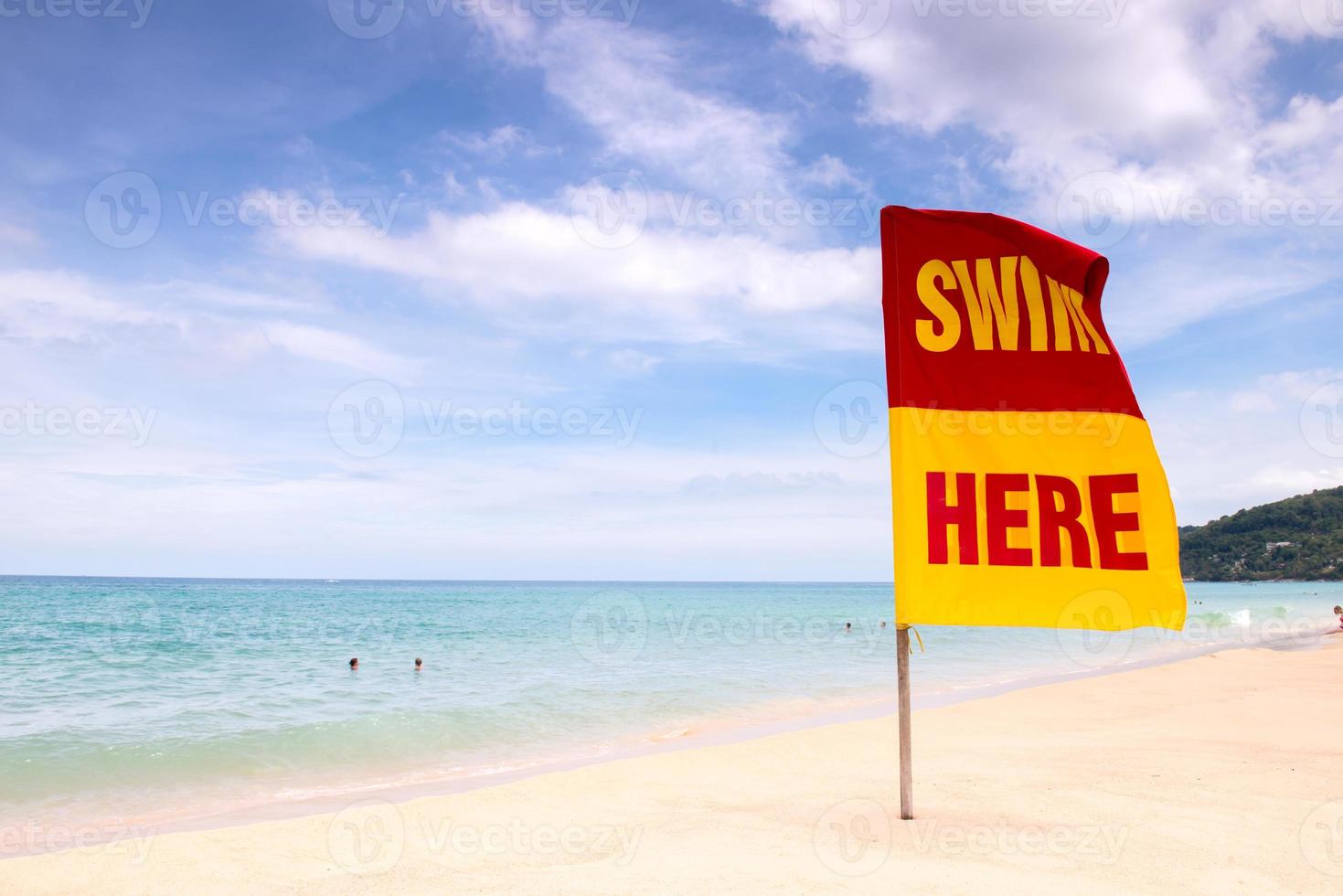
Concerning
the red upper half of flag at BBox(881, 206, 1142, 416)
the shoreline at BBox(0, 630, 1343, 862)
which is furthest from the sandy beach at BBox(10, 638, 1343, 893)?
the red upper half of flag at BBox(881, 206, 1142, 416)

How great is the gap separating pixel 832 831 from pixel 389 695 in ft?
48.0

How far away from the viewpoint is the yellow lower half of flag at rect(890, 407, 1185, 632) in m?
5.69

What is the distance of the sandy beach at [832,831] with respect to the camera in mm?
5574

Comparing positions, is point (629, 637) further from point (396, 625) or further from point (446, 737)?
point (446, 737)

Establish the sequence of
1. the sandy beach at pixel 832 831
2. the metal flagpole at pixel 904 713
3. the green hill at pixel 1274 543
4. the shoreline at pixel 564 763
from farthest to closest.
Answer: the green hill at pixel 1274 543 → the shoreline at pixel 564 763 → the metal flagpole at pixel 904 713 → the sandy beach at pixel 832 831

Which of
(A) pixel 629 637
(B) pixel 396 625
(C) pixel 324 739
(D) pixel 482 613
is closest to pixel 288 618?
(B) pixel 396 625

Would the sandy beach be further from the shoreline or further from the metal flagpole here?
the shoreline

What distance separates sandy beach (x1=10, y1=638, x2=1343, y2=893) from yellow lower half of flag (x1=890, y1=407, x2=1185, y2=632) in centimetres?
184

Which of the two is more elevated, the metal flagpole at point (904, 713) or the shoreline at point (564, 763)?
the metal flagpole at point (904, 713)

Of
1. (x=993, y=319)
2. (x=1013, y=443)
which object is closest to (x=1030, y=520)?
(x=1013, y=443)

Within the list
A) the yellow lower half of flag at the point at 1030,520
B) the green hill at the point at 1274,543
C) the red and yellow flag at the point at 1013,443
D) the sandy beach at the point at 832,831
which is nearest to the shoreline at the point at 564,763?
the sandy beach at the point at 832,831

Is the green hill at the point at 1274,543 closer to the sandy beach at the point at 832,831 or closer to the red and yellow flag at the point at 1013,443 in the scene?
the sandy beach at the point at 832,831

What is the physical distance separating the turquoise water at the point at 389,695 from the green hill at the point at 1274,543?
319 ft

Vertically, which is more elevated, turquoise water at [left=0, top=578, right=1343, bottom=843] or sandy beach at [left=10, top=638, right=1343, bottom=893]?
sandy beach at [left=10, top=638, right=1343, bottom=893]
